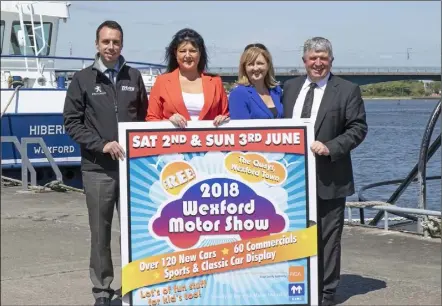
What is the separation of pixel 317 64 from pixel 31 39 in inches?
628

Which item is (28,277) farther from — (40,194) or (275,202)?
(40,194)

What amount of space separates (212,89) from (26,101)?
13.0 metres

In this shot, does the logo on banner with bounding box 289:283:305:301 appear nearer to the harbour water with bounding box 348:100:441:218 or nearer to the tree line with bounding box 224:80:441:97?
the harbour water with bounding box 348:100:441:218

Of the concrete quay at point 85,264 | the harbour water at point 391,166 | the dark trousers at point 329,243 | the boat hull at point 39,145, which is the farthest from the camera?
the harbour water at point 391,166

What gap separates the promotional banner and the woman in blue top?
327 mm

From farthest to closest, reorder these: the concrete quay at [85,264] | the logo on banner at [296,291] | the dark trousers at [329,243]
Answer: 1. the concrete quay at [85,264]
2. the dark trousers at [329,243]
3. the logo on banner at [296,291]

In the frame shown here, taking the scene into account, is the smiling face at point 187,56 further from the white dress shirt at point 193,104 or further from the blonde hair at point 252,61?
the blonde hair at point 252,61

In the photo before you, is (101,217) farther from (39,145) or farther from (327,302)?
(39,145)

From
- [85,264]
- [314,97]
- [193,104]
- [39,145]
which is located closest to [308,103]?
[314,97]

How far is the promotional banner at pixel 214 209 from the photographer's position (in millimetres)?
4977

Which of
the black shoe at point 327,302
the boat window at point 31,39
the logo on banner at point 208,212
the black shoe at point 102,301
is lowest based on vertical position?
the black shoe at point 327,302

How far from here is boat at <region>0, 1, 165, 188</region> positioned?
17.5 m

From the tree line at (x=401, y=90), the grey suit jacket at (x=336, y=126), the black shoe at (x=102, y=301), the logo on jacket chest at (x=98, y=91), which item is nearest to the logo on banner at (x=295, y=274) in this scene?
the grey suit jacket at (x=336, y=126)

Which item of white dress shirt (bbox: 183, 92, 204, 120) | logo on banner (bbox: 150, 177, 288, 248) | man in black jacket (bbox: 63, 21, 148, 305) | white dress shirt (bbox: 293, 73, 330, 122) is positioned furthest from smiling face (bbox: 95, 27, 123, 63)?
white dress shirt (bbox: 293, 73, 330, 122)
